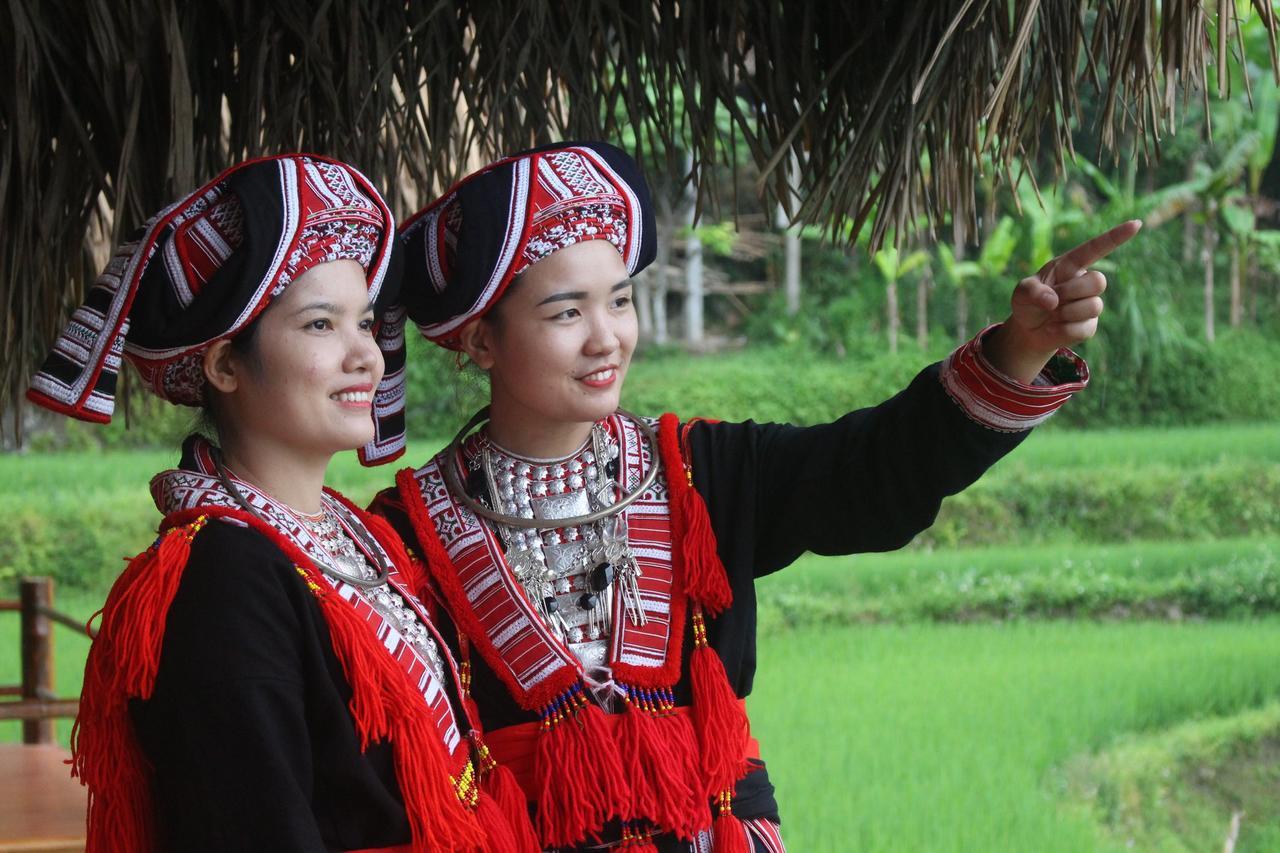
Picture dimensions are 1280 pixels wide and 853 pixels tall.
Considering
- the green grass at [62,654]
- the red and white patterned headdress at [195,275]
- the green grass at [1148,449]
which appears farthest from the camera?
the green grass at [1148,449]

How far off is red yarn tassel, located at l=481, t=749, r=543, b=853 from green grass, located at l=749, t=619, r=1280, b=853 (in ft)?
9.35

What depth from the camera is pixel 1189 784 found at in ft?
14.6

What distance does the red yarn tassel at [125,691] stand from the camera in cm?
113

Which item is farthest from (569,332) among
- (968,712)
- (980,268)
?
(980,268)

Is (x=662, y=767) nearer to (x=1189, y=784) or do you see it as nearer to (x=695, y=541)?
(x=695, y=541)

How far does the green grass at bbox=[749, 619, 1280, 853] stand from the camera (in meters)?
4.16

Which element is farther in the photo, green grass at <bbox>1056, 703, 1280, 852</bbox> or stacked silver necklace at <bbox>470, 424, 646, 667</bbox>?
green grass at <bbox>1056, 703, 1280, 852</bbox>

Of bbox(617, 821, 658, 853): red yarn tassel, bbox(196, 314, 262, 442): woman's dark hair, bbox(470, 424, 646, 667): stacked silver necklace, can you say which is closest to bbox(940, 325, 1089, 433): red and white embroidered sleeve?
bbox(470, 424, 646, 667): stacked silver necklace

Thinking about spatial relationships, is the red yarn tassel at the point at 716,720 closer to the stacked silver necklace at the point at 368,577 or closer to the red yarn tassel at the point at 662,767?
the red yarn tassel at the point at 662,767

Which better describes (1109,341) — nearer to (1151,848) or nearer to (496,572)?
(1151,848)

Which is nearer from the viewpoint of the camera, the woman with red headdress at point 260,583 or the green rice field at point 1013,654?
the woman with red headdress at point 260,583

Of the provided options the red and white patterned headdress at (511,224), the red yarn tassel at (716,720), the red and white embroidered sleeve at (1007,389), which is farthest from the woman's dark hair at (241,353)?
the red and white embroidered sleeve at (1007,389)

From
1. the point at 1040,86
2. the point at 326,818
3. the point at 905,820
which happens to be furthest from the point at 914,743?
the point at 326,818

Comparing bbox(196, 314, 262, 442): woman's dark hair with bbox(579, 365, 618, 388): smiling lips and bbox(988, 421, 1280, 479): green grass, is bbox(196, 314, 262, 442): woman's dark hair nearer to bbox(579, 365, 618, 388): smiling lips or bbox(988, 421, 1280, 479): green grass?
bbox(579, 365, 618, 388): smiling lips
